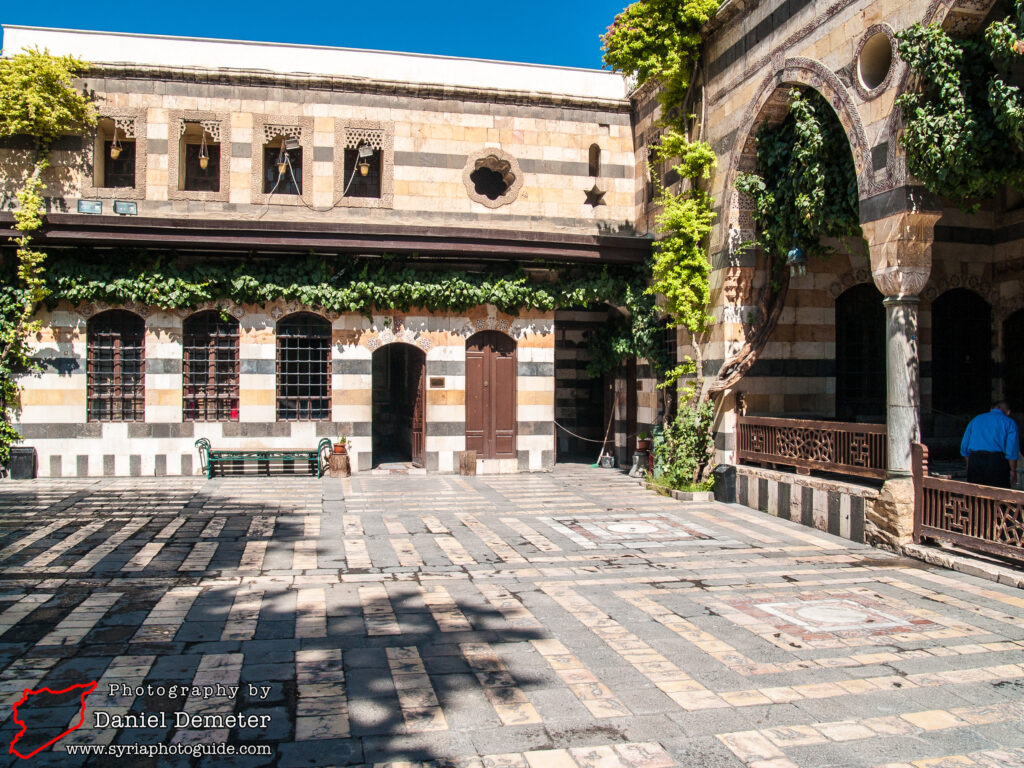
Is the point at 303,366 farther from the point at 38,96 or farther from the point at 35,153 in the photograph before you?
the point at 38,96

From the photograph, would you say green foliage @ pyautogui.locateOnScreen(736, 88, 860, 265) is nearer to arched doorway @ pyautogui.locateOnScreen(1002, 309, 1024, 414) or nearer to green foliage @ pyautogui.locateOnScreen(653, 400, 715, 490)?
green foliage @ pyautogui.locateOnScreen(653, 400, 715, 490)

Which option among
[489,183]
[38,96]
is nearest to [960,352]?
[489,183]

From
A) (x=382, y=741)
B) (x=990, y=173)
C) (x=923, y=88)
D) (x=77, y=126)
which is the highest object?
(x=77, y=126)

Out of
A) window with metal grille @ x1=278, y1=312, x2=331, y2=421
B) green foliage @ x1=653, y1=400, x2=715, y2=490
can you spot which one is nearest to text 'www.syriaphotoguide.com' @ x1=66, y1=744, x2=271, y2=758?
green foliage @ x1=653, y1=400, x2=715, y2=490

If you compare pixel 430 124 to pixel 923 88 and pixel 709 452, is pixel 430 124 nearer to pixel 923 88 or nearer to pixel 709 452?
pixel 709 452

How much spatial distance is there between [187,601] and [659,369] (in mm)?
10192

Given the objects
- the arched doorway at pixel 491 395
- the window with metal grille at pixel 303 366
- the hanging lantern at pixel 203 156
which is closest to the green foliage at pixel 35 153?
the hanging lantern at pixel 203 156

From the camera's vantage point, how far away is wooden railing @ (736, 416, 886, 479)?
32.4 feet

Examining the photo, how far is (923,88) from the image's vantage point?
8.70 metres

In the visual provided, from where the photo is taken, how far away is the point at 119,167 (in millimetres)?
15375

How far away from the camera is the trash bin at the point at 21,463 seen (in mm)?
14227

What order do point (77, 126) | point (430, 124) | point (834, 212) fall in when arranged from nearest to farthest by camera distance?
point (834, 212) → point (77, 126) → point (430, 124)

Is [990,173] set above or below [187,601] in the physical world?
above

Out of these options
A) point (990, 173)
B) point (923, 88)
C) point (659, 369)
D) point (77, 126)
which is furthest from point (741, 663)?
point (77, 126)
